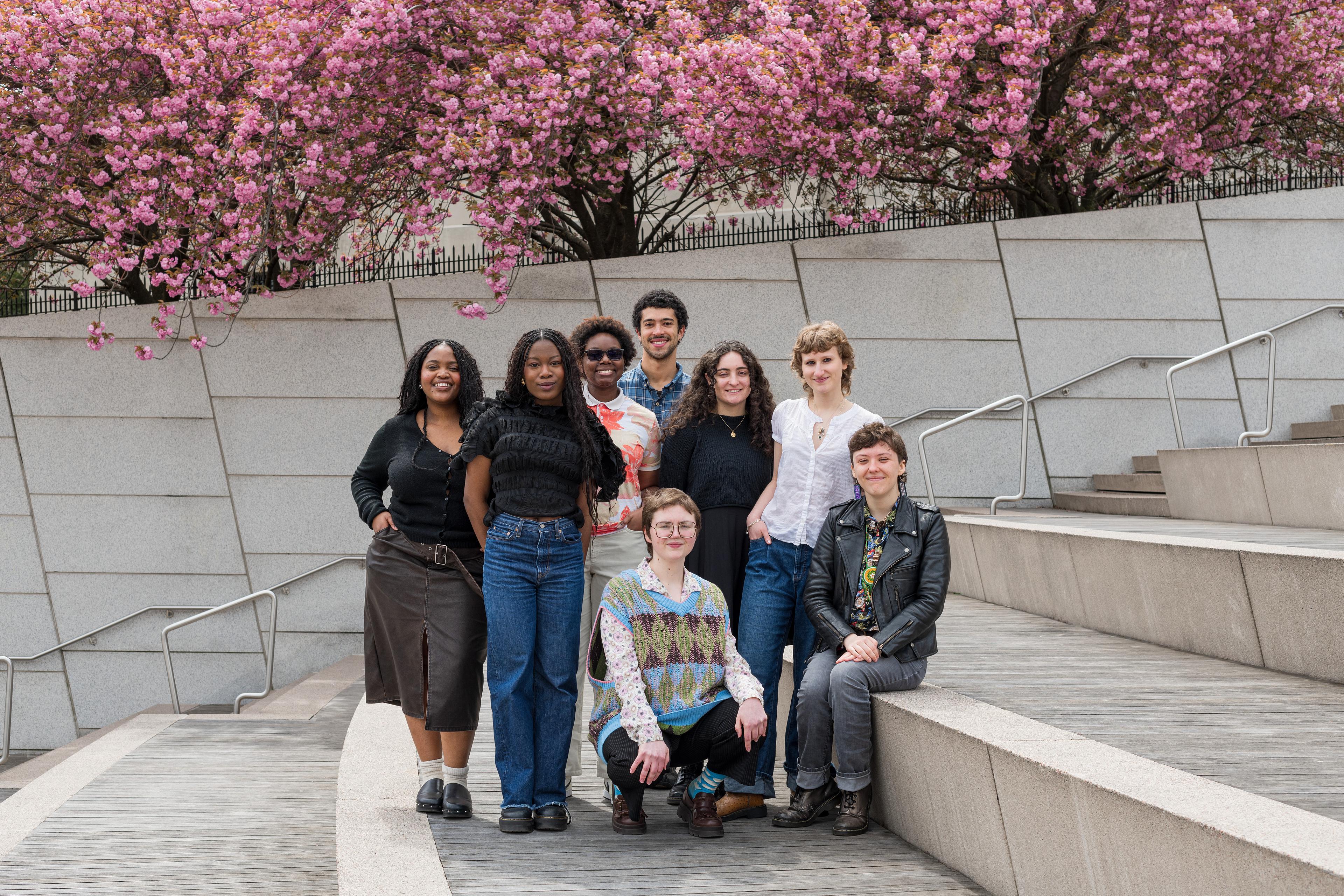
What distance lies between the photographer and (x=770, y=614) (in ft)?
15.2

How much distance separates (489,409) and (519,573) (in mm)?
599

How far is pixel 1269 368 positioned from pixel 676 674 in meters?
7.88

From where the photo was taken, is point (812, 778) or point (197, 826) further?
point (197, 826)

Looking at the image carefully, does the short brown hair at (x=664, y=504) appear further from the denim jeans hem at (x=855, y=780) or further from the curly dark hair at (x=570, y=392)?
the denim jeans hem at (x=855, y=780)

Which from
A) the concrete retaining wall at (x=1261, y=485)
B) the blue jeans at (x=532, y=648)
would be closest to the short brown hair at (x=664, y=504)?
the blue jeans at (x=532, y=648)

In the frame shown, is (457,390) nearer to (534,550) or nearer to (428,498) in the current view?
(428,498)

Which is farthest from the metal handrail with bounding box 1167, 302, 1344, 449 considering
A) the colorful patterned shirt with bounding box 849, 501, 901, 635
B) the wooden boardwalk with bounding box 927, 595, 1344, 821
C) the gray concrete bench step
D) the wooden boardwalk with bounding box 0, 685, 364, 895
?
the wooden boardwalk with bounding box 0, 685, 364, 895

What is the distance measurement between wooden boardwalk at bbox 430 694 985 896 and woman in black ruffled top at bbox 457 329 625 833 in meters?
0.18

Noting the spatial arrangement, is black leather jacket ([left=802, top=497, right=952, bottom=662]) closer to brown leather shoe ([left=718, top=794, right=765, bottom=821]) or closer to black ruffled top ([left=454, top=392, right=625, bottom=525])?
brown leather shoe ([left=718, top=794, right=765, bottom=821])

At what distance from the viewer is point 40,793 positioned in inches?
225

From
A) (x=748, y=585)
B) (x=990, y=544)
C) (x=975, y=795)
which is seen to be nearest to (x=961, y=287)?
(x=990, y=544)

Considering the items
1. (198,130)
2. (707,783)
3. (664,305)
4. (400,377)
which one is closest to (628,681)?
(707,783)

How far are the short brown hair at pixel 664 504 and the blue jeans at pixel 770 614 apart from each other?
0.39 metres

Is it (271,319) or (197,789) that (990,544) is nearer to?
(197,789)
